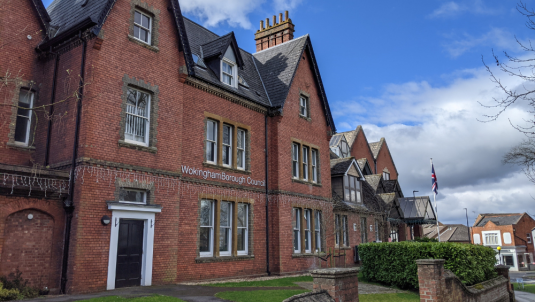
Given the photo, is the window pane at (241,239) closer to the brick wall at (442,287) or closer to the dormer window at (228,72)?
Result: the dormer window at (228,72)

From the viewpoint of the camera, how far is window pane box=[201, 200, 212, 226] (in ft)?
57.9

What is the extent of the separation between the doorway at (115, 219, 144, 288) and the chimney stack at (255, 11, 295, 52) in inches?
762

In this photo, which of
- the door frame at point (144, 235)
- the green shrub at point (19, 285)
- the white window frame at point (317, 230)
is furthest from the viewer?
the white window frame at point (317, 230)

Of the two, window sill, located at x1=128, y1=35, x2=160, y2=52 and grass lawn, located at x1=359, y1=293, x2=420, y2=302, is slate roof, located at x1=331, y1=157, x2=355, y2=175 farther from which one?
window sill, located at x1=128, y1=35, x2=160, y2=52

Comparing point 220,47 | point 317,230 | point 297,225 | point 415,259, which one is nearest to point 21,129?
point 220,47

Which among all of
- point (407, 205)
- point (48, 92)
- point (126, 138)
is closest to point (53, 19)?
point (48, 92)

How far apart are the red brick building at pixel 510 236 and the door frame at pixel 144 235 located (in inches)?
2769

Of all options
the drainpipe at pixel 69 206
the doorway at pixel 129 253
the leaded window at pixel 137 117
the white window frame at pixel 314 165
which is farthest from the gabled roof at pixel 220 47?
the doorway at pixel 129 253

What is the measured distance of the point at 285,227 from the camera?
21500mm

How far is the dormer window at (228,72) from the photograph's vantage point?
2012 centimetres

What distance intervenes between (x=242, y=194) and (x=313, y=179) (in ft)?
21.8

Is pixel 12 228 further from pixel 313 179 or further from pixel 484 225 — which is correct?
pixel 484 225

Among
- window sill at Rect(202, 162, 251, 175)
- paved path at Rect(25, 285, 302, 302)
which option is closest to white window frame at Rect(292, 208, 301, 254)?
window sill at Rect(202, 162, 251, 175)

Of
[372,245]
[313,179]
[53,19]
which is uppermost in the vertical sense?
[53,19]
